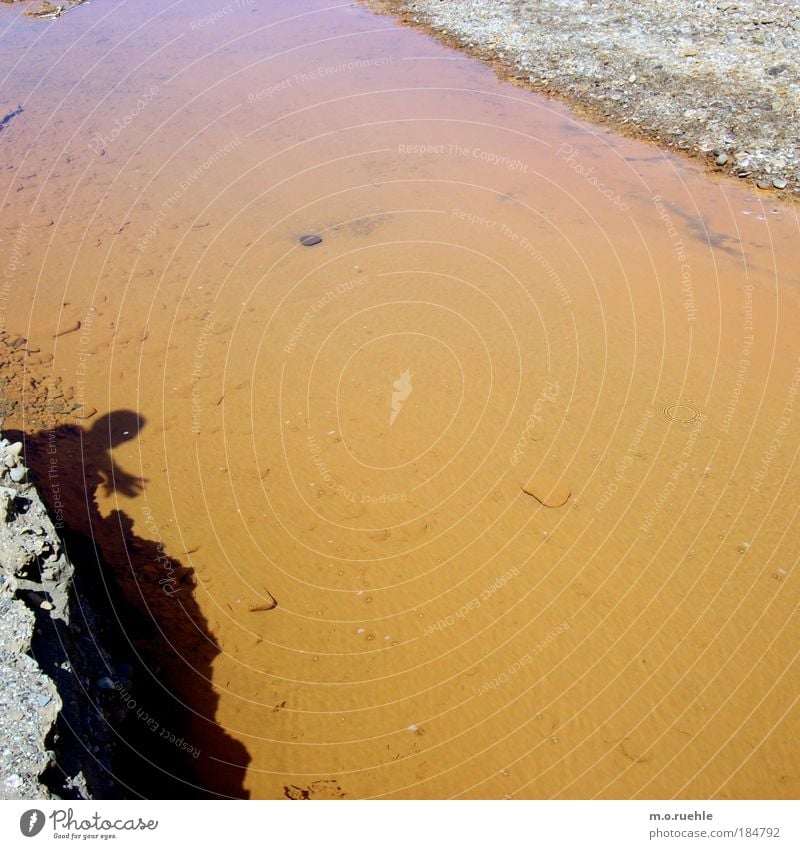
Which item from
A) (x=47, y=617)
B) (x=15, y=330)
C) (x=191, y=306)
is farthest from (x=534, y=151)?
(x=47, y=617)

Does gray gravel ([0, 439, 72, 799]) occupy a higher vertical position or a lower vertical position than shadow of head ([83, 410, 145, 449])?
higher

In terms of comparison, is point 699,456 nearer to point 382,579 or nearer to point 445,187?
point 382,579

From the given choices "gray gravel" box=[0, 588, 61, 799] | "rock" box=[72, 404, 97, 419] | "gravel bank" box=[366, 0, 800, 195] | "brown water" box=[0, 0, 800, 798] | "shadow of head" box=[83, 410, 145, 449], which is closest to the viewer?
"gray gravel" box=[0, 588, 61, 799]

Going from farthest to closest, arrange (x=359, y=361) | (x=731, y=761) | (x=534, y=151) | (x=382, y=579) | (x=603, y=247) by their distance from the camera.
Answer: (x=534, y=151) → (x=603, y=247) → (x=359, y=361) → (x=382, y=579) → (x=731, y=761)

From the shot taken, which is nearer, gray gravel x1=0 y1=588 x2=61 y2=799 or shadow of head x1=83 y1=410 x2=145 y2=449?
gray gravel x1=0 y1=588 x2=61 y2=799

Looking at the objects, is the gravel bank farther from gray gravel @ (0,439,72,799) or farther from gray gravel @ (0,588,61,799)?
gray gravel @ (0,588,61,799)

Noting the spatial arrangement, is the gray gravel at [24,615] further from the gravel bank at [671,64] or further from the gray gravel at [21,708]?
the gravel bank at [671,64]

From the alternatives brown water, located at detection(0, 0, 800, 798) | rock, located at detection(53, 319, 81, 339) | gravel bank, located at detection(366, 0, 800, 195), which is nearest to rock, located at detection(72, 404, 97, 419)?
brown water, located at detection(0, 0, 800, 798)
